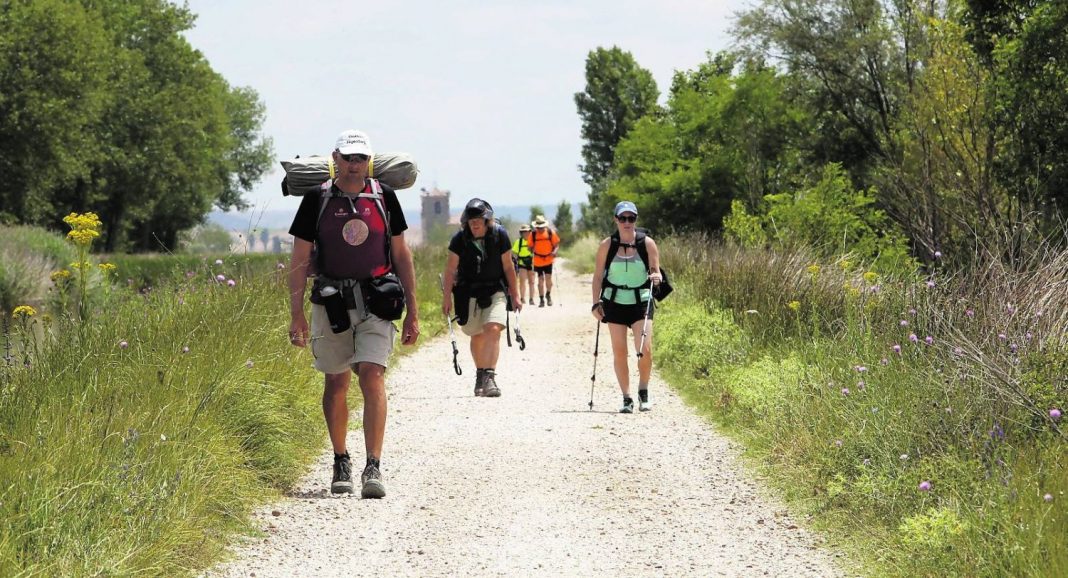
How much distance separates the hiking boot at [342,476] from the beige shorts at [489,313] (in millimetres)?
4458

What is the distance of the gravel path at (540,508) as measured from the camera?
5.37 metres

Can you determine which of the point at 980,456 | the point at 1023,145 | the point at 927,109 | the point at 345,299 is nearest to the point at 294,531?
the point at 345,299

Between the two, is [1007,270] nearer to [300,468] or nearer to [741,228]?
[300,468]

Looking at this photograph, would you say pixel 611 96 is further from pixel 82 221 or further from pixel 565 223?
pixel 82 221

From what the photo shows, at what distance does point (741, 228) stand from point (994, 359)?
50.0 ft

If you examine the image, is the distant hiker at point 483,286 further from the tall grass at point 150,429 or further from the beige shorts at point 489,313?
the tall grass at point 150,429

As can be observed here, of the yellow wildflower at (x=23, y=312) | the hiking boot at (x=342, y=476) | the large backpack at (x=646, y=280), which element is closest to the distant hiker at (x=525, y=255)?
the large backpack at (x=646, y=280)

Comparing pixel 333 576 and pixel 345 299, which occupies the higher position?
pixel 345 299

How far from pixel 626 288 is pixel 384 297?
3914 mm

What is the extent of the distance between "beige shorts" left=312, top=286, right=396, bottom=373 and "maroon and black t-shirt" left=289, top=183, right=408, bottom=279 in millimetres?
144

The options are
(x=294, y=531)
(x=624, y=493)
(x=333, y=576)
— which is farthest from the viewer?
(x=624, y=493)

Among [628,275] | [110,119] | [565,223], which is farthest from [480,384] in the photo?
[565,223]

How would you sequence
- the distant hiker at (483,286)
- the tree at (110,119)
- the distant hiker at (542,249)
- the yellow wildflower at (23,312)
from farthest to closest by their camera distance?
the tree at (110,119) → the distant hiker at (542,249) → the distant hiker at (483,286) → the yellow wildflower at (23,312)

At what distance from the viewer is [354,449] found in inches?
324
